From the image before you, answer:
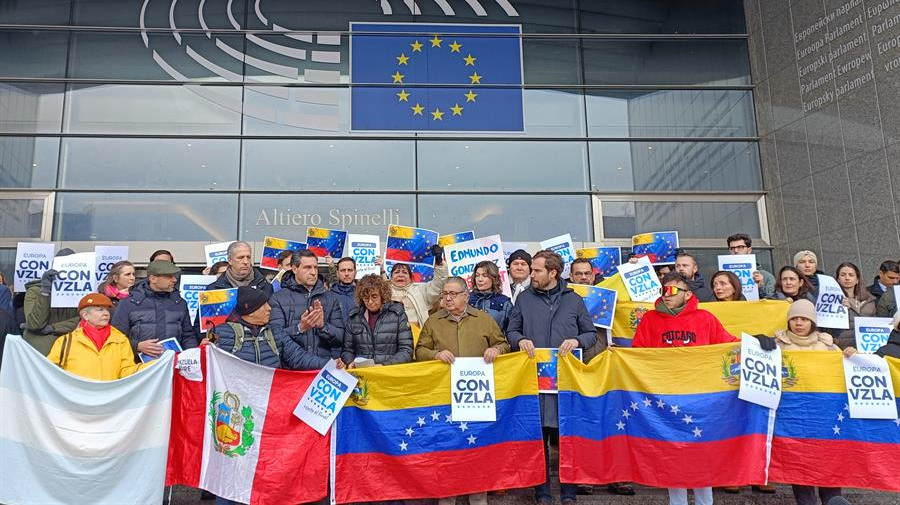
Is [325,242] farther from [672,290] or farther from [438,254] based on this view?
[672,290]

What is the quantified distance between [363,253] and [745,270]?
4.97 metres

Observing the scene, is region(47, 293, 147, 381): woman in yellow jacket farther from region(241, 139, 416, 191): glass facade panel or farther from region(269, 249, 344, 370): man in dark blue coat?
region(241, 139, 416, 191): glass facade panel

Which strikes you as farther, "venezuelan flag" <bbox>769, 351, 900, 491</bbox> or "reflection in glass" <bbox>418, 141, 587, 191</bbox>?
"reflection in glass" <bbox>418, 141, 587, 191</bbox>

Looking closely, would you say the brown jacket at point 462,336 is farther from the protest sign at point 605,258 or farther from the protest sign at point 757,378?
the protest sign at point 605,258

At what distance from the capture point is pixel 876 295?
341 inches

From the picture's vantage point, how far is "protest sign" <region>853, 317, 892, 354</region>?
24.6 ft

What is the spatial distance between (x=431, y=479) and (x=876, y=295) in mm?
5883

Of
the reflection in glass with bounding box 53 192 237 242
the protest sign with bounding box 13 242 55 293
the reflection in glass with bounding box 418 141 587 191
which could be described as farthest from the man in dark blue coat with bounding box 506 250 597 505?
the reflection in glass with bounding box 53 192 237 242

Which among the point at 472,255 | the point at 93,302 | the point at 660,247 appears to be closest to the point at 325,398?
the point at 93,302

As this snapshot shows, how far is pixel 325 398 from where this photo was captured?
619 cm

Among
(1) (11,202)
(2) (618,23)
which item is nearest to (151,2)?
(1) (11,202)

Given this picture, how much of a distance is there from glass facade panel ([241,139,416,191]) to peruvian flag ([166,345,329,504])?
8062mm

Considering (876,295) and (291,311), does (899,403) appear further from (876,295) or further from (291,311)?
(291,311)

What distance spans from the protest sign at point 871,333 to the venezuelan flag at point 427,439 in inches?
144
